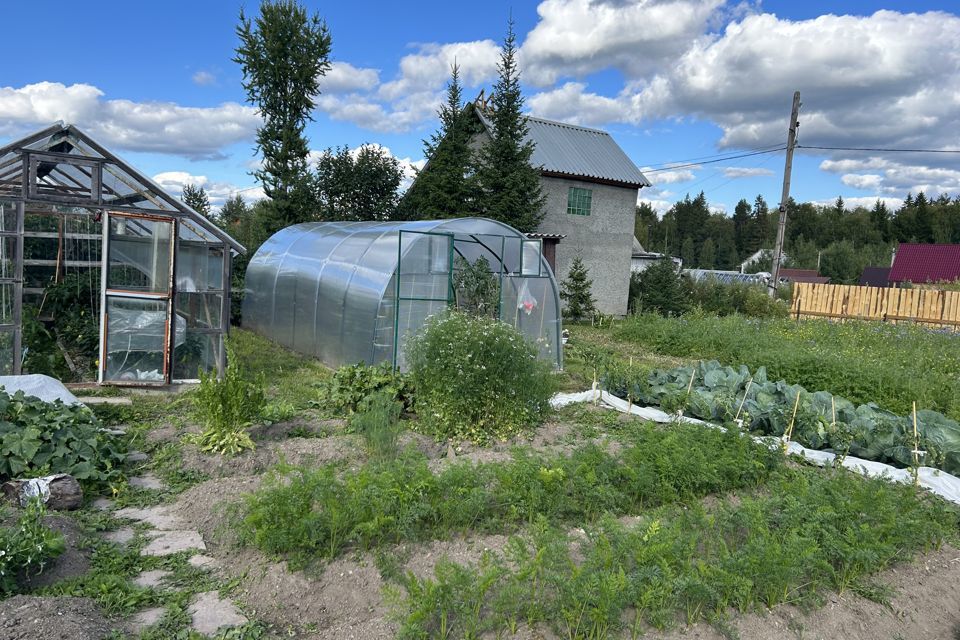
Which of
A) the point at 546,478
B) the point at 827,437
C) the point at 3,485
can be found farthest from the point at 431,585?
the point at 827,437

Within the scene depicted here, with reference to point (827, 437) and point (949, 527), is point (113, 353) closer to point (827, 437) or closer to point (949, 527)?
point (827, 437)

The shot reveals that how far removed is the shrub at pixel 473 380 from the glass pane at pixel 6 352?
5544 mm

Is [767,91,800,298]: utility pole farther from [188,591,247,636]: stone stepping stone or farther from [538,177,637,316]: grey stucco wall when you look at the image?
[188,591,247,636]: stone stepping stone

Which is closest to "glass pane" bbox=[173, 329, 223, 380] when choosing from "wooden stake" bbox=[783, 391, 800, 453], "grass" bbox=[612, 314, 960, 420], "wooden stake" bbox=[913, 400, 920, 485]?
"wooden stake" bbox=[783, 391, 800, 453]

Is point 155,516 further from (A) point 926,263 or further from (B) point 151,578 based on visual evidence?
(A) point 926,263

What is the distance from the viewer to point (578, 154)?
21.7 m

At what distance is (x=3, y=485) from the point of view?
4.99m

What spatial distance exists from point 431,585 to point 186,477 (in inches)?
134

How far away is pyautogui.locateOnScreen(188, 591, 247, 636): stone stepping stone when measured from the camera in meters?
3.50

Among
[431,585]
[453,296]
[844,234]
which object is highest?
[844,234]

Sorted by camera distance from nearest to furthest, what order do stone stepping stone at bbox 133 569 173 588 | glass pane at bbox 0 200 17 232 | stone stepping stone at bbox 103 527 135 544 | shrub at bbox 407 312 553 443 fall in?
stone stepping stone at bbox 133 569 173 588 → stone stepping stone at bbox 103 527 135 544 → shrub at bbox 407 312 553 443 → glass pane at bbox 0 200 17 232

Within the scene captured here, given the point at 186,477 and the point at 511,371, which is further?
the point at 511,371

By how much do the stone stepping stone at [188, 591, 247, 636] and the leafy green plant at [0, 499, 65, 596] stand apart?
88 centimetres

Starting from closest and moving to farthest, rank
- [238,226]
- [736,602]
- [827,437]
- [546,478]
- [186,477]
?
[736,602] → [546,478] → [186,477] → [827,437] → [238,226]
